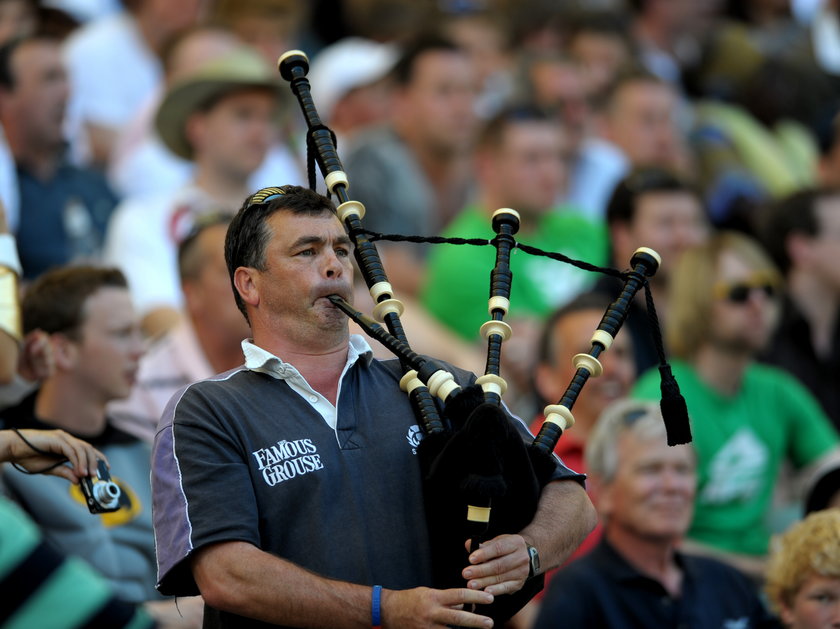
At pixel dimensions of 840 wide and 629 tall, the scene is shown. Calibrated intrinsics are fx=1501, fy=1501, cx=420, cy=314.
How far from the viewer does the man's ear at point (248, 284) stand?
4.16 meters

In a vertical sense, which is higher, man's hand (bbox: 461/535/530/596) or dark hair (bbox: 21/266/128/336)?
dark hair (bbox: 21/266/128/336)

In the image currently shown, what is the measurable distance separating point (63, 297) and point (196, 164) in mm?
2673

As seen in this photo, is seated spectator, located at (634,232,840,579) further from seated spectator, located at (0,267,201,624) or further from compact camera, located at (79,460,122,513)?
compact camera, located at (79,460,122,513)

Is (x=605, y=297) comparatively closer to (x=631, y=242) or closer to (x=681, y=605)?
(x=631, y=242)

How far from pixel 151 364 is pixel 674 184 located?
10.6 feet

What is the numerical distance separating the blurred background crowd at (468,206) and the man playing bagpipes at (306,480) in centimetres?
78

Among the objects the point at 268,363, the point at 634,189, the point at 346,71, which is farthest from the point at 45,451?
the point at 346,71

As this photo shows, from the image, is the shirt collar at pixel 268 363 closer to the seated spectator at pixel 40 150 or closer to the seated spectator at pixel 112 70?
the seated spectator at pixel 40 150

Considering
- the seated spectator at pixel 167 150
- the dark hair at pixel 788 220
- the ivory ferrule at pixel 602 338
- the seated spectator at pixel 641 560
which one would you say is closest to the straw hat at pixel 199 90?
the seated spectator at pixel 167 150

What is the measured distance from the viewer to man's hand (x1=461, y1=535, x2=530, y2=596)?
3.74m

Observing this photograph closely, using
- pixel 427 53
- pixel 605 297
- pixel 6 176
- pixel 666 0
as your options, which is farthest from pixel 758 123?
pixel 6 176

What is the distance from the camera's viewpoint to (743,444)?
694 centimetres

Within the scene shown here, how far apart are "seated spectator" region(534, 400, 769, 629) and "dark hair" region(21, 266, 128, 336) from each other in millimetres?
2028

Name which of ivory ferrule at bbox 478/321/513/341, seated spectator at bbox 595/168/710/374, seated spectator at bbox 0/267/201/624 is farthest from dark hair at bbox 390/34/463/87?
ivory ferrule at bbox 478/321/513/341
